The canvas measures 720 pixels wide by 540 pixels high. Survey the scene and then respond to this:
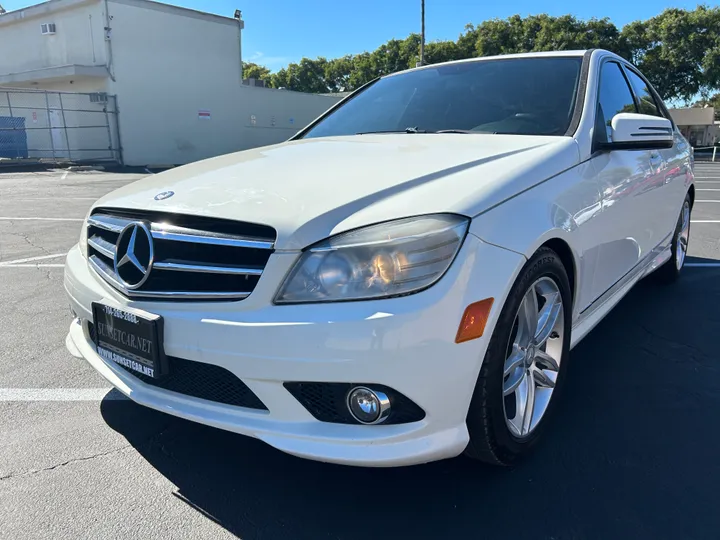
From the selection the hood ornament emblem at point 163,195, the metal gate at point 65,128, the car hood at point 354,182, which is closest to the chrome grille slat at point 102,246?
the car hood at point 354,182

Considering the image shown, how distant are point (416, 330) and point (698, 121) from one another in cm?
5076

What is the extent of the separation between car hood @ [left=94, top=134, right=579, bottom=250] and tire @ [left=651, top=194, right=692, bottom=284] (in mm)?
2681

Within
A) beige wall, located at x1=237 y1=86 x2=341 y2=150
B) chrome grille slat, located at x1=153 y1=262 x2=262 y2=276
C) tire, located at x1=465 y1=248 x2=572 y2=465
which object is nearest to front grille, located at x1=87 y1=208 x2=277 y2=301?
chrome grille slat, located at x1=153 y1=262 x2=262 y2=276

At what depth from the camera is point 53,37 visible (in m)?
23.0

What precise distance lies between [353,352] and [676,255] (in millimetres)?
4057

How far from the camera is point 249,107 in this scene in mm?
26156

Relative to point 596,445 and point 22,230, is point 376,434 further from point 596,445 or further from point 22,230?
point 22,230

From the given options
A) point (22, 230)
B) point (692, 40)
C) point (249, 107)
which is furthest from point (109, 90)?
point (692, 40)

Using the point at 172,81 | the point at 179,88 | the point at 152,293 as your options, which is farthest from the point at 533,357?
the point at 179,88

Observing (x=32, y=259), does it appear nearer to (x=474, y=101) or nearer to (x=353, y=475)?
(x=474, y=101)

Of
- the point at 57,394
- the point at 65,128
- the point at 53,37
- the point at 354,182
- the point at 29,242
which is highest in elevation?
Answer: the point at 53,37

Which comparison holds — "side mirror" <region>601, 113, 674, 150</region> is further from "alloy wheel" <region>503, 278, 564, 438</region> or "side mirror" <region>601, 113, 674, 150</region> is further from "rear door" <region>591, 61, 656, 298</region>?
"alloy wheel" <region>503, 278, 564, 438</region>

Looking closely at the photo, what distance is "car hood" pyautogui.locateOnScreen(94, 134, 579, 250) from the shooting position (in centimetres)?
188

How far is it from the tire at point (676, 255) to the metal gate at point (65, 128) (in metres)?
21.0
